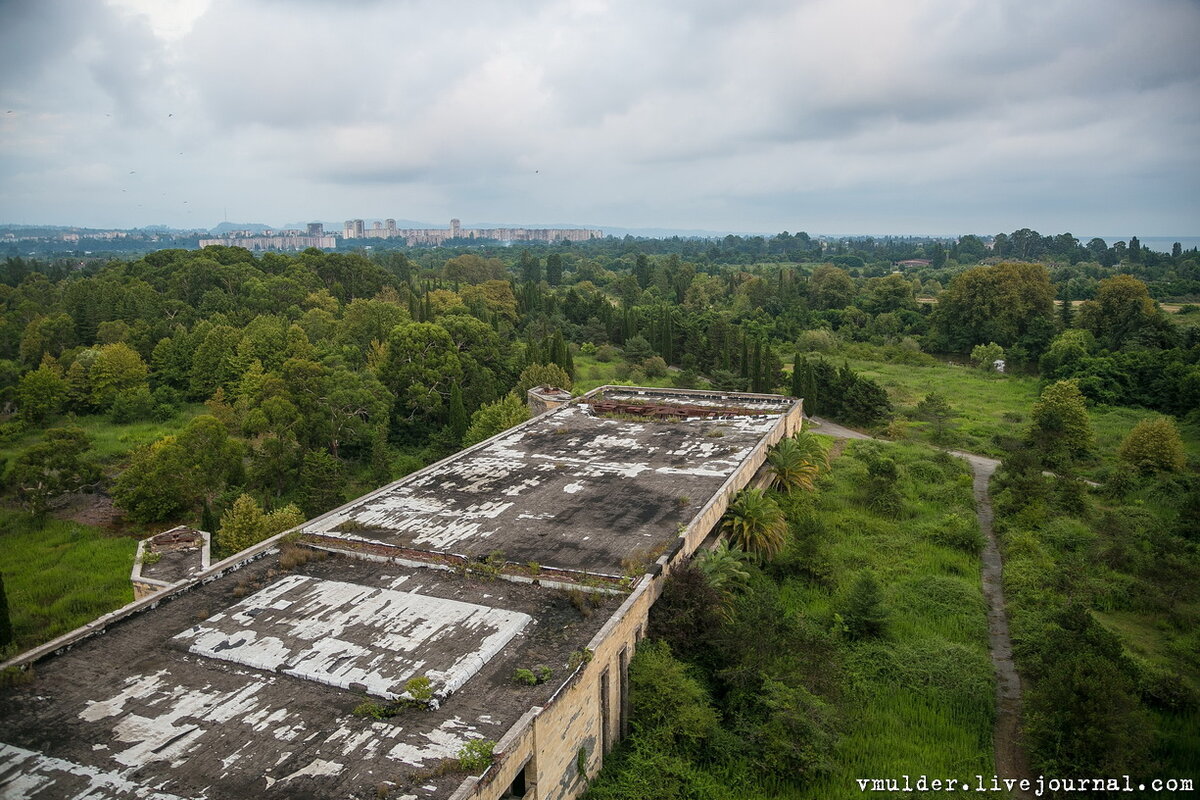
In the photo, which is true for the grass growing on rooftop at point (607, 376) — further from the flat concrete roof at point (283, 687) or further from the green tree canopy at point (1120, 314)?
the green tree canopy at point (1120, 314)

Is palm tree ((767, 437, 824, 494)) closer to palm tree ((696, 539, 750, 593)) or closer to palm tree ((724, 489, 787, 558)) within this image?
palm tree ((724, 489, 787, 558))

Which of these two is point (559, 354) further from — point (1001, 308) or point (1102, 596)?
point (1001, 308)

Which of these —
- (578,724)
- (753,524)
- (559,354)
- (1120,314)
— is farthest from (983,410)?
(578,724)

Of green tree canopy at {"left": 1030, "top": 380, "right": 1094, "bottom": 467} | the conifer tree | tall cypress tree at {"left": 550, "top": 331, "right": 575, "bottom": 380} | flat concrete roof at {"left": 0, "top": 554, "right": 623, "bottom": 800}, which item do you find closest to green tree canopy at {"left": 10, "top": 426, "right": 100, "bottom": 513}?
the conifer tree

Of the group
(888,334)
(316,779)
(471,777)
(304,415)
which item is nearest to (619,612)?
(471,777)

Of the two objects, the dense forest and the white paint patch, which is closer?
the white paint patch

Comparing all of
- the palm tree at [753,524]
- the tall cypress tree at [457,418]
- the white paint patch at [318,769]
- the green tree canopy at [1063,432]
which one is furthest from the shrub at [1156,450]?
the white paint patch at [318,769]
